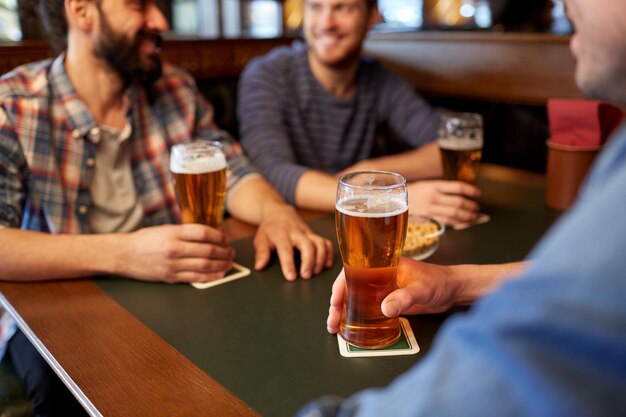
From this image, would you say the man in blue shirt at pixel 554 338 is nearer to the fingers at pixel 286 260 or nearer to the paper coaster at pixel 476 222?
the fingers at pixel 286 260

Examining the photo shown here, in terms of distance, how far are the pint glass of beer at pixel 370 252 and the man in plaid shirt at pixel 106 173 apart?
0.31 m

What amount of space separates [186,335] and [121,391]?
17cm

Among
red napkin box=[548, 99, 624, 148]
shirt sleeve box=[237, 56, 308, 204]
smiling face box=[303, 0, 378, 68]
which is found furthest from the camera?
smiling face box=[303, 0, 378, 68]

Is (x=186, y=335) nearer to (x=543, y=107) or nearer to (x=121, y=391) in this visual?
(x=121, y=391)

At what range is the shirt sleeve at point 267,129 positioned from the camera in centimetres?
199

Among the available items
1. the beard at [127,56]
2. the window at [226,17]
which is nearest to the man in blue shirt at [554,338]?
the beard at [127,56]

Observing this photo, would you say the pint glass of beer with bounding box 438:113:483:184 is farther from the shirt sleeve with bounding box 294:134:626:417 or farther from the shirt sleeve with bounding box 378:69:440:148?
the shirt sleeve with bounding box 294:134:626:417

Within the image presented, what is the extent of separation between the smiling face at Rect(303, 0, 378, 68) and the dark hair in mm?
904

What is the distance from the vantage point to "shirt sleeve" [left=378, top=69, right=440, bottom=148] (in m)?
2.41

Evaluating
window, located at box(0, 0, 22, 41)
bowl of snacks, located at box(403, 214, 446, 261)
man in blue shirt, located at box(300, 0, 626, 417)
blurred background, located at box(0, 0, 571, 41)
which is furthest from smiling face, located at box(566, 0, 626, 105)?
window, located at box(0, 0, 22, 41)

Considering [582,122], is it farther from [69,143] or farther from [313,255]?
[69,143]

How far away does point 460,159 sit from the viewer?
1639mm

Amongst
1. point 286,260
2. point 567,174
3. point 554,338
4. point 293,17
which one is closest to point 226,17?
point 293,17

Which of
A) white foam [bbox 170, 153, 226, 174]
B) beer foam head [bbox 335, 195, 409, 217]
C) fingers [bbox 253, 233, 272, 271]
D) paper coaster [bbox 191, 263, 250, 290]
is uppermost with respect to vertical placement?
beer foam head [bbox 335, 195, 409, 217]
